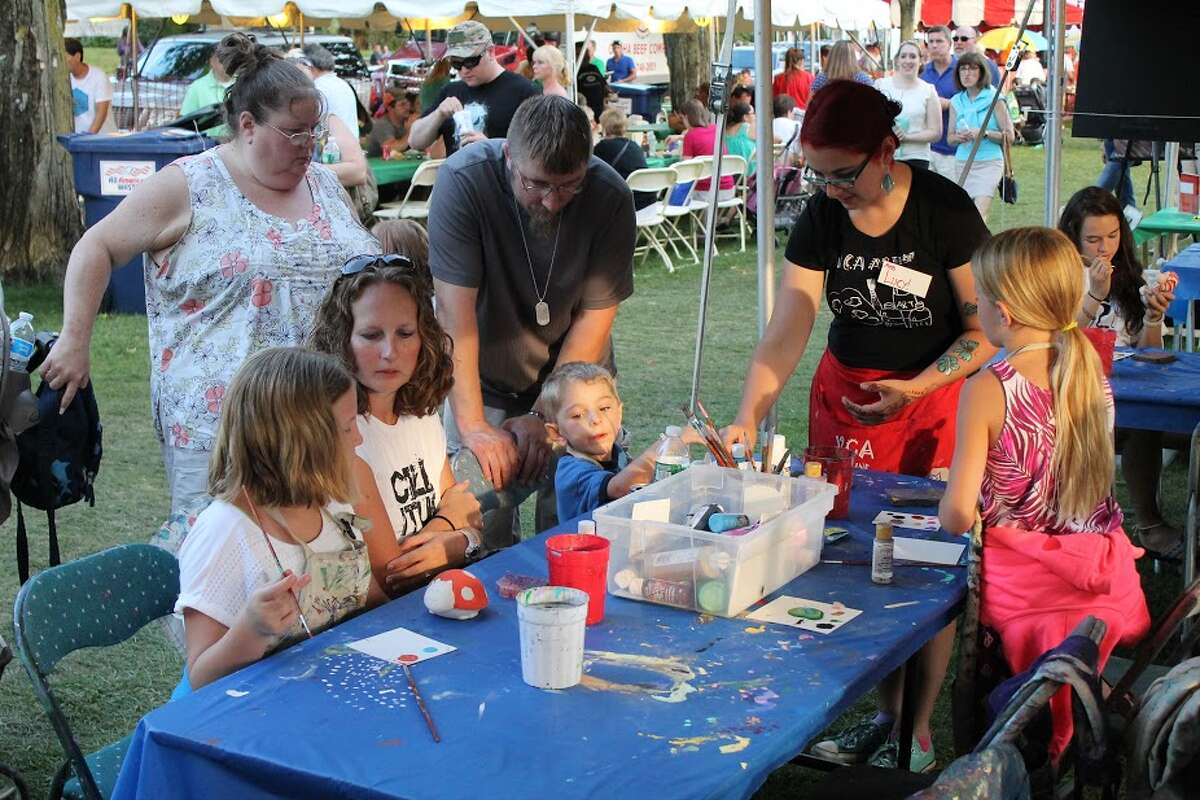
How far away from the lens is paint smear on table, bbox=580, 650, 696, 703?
6.94 ft

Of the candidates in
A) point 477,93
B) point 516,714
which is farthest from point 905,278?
point 477,93

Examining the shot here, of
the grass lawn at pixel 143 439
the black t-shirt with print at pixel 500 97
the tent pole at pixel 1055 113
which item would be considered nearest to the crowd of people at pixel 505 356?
the grass lawn at pixel 143 439

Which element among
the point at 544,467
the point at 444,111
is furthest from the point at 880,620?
the point at 444,111

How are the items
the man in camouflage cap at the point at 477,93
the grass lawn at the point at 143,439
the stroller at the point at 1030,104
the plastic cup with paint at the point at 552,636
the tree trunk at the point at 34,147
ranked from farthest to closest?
the stroller at the point at 1030,104, the tree trunk at the point at 34,147, the man in camouflage cap at the point at 477,93, the grass lawn at the point at 143,439, the plastic cup with paint at the point at 552,636

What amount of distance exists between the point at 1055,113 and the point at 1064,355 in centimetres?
325

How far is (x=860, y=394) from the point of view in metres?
3.62

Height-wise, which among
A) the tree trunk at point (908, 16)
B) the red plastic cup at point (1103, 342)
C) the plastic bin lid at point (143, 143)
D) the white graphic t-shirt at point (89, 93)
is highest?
the tree trunk at point (908, 16)

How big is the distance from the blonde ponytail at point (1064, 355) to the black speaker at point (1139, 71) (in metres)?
2.46

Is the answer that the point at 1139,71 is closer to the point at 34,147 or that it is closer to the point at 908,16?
the point at 34,147

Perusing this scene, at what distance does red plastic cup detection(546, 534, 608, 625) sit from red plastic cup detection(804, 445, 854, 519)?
832 millimetres

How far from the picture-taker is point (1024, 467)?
2732 mm

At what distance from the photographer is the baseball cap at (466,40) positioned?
8.52 m

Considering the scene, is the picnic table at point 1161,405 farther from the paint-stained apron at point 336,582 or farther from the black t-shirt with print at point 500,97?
the black t-shirt with print at point 500,97

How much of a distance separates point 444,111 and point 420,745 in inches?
311
